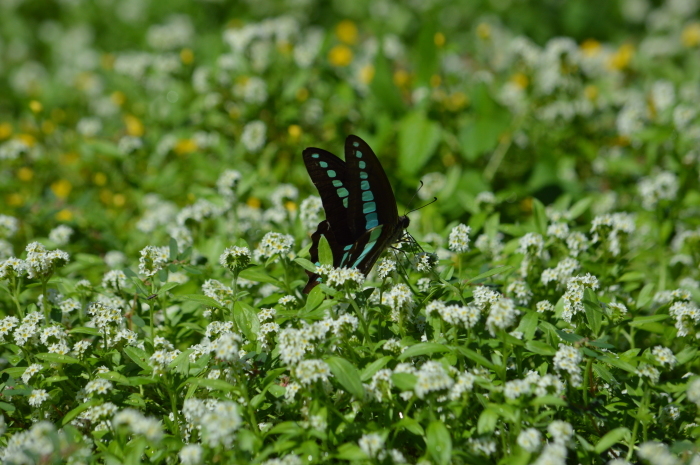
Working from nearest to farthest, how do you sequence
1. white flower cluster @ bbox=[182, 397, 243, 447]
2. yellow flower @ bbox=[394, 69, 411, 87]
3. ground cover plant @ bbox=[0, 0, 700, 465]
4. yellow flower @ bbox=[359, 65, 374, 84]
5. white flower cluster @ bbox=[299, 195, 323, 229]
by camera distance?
white flower cluster @ bbox=[182, 397, 243, 447] < ground cover plant @ bbox=[0, 0, 700, 465] < white flower cluster @ bbox=[299, 195, 323, 229] < yellow flower @ bbox=[394, 69, 411, 87] < yellow flower @ bbox=[359, 65, 374, 84]

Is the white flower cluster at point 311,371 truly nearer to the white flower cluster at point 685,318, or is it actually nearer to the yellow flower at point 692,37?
the white flower cluster at point 685,318

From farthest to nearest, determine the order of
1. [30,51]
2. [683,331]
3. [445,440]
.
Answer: [30,51] < [683,331] < [445,440]

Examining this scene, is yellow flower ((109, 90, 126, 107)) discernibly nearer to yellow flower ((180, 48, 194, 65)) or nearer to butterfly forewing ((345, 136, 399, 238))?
yellow flower ((180, 48, 194, 65))

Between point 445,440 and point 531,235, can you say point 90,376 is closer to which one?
point 445,440

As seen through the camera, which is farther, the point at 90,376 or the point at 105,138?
the point at 105,138

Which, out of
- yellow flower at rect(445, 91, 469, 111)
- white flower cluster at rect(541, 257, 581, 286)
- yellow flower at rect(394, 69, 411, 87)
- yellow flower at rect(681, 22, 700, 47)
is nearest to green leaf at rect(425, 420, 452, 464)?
white flower cluster at rect(541, 257, 581, 286)

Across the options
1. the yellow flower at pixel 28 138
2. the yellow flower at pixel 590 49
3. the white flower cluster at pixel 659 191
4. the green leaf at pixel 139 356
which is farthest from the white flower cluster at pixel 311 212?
the yellow flower at pixel 590 49

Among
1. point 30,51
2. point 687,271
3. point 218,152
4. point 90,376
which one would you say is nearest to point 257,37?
point 218,152
